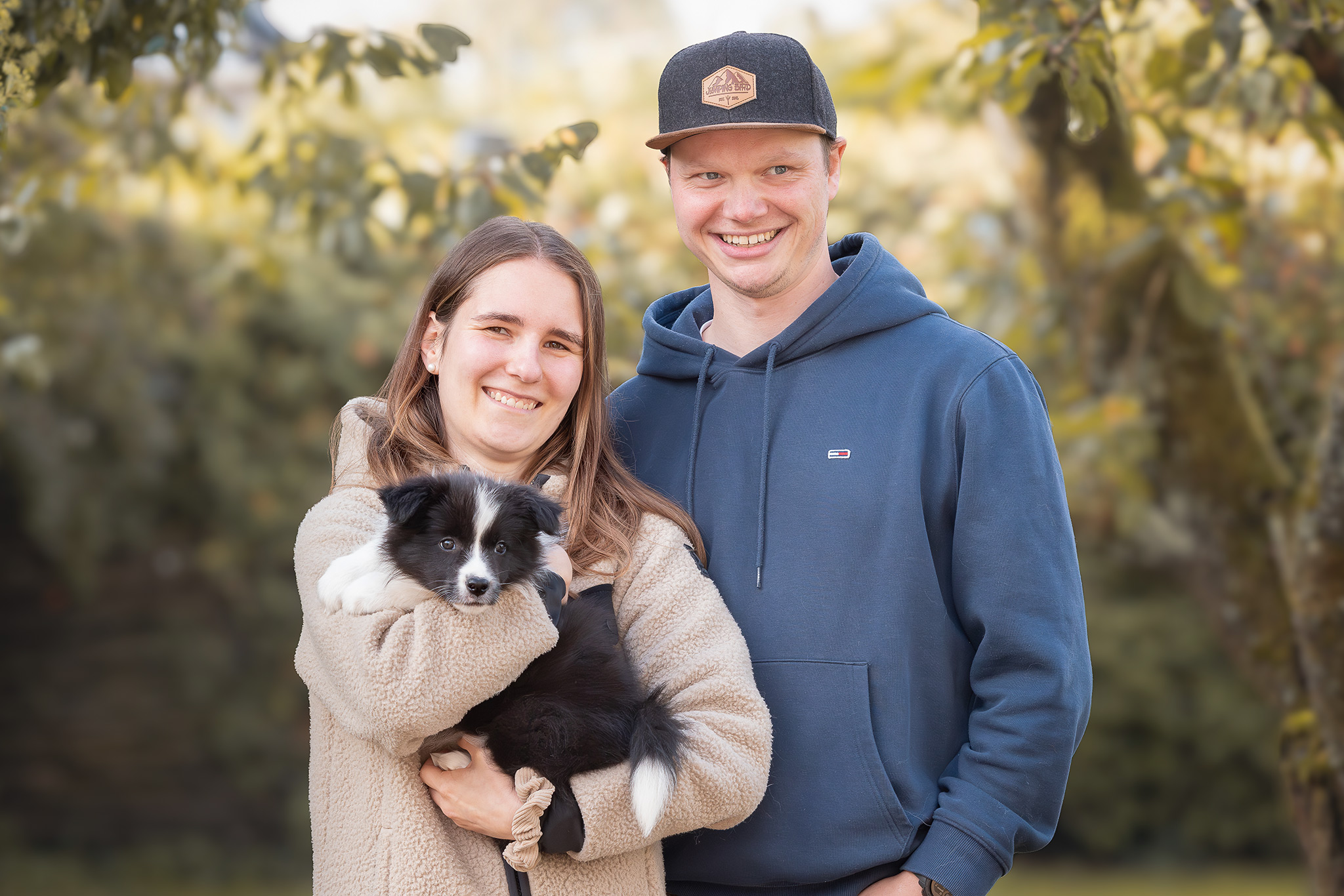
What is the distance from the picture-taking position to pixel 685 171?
237cm

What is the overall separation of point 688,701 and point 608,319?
226 cm

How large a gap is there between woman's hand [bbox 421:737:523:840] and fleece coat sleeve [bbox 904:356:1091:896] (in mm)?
729

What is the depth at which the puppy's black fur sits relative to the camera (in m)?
1.96

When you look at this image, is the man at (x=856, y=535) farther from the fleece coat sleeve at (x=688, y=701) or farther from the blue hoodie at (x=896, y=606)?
the fleece coat sleeve at (x=688, y=701)

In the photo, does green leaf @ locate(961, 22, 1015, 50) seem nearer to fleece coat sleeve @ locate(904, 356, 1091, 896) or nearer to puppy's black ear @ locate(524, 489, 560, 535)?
fleece coat sleeve @ locate(904, 356, 1091, 896)

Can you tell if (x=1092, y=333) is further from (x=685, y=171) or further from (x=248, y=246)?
(x=248, y=246)

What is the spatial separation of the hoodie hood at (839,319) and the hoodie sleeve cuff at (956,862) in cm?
97

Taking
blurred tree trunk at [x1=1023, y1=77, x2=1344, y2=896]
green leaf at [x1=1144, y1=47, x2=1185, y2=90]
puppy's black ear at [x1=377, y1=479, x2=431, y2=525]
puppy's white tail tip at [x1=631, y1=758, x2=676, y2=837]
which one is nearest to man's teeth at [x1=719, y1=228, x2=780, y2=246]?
puppy's black ear at [x1=377, y1=479, x2=431, y2=525]

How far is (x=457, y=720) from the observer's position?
1841 mm

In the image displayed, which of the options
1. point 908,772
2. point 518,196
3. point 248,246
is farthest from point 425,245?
point 908,772

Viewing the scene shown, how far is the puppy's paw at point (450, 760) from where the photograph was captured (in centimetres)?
190

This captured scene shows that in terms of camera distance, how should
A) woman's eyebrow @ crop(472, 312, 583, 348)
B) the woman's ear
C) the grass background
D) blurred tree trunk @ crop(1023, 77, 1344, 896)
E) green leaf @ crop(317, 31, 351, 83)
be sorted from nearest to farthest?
1. woman's eyebrow @ crop(472, 312, 583, 348)
2. the woman's ear
3. blurred tree trunk @ crop(1023, 77, 1344, 896)
4. green leaf @ crop(317, 31, 351, 83)
5. the grass background

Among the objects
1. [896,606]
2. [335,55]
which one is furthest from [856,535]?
[335,55]

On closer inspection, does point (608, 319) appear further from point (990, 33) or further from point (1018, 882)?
point (1018, 882)
